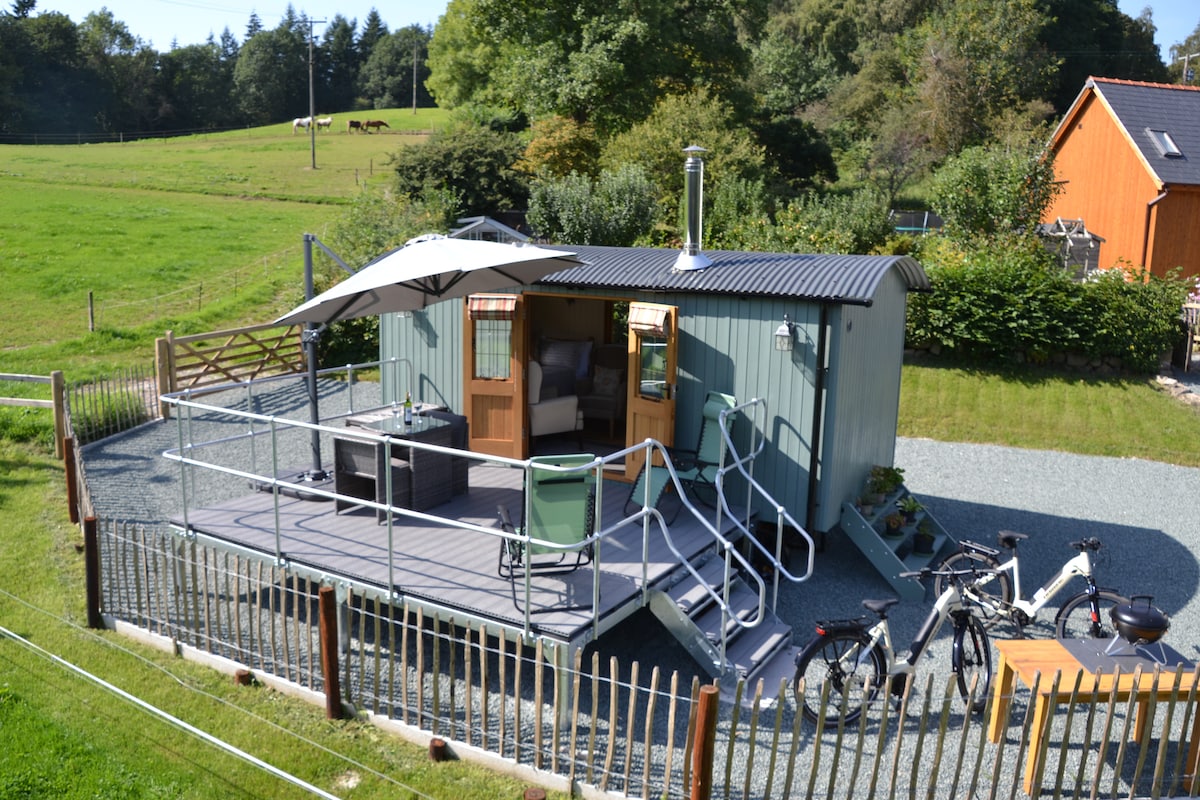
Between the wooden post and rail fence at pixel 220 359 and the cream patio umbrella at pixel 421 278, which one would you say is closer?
the cream patio umbrella at pixel 421 278

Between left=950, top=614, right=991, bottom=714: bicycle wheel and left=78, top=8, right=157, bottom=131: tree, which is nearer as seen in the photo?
left=950, top=614, right=991, bottom=714: bicycle wheel

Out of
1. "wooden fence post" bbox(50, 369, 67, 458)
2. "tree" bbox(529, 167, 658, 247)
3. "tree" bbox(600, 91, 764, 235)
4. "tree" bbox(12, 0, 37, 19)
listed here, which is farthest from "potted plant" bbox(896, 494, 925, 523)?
"tree" bbox(12, 0, 37, 19)

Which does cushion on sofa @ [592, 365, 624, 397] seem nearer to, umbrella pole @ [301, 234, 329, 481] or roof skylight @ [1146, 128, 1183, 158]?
umbrella pole @ [301, 234, 329, 481]

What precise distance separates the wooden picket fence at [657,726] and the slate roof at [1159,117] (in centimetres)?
2119

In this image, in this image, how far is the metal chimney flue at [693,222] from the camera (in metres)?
10.0

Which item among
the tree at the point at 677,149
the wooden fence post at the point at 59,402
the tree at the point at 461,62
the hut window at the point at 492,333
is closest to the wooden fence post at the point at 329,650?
the hut window at the point at 492,333

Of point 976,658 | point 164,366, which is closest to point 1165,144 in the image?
point 976,658

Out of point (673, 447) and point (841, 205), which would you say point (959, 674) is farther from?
point (841, 205)

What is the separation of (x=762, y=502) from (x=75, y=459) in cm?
702

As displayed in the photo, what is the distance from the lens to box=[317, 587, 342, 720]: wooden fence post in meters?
6.43

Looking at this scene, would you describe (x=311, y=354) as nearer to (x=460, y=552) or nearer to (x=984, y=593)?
(x=460, y=552)

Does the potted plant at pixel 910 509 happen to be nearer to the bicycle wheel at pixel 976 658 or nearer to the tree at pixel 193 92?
the bicycle wheel at pixel 976 658

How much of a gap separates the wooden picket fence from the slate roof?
834 inches

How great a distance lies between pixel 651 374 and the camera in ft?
32.6
